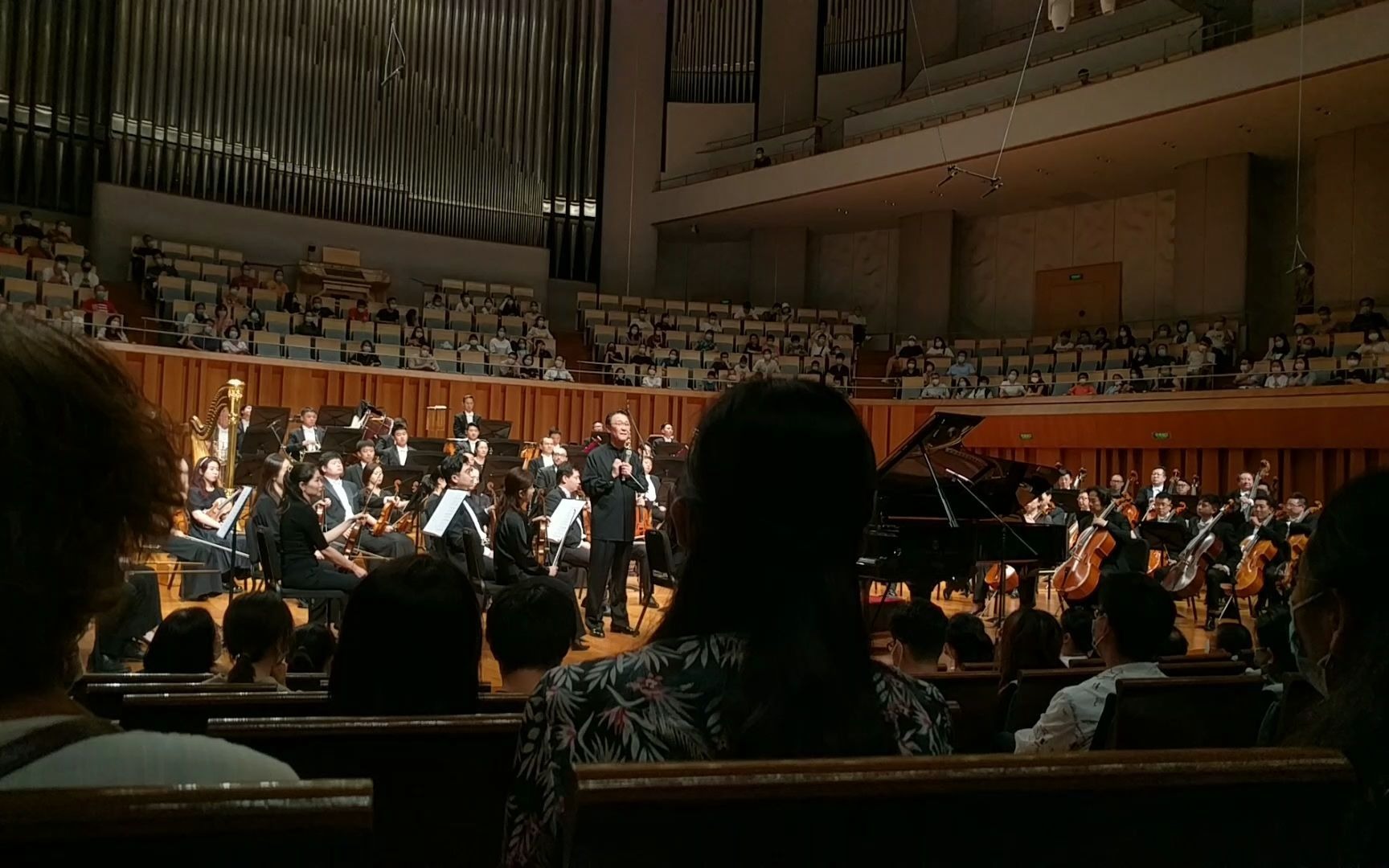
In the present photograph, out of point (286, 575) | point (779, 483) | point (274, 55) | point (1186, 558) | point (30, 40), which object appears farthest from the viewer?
point (274, 55)

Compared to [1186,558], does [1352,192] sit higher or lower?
higher

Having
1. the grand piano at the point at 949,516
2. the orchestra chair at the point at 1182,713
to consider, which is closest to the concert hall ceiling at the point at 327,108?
the grand piano at the point at 949,516

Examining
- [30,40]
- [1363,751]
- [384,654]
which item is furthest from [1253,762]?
[30,40]

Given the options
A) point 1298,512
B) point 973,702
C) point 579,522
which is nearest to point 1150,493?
point 1298,512

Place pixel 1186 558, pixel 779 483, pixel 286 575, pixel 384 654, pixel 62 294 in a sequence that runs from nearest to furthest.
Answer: pixel 779 483 → pixel 384 654 → pixel 286 575 → pixel 1186 558 → pixel 62 294

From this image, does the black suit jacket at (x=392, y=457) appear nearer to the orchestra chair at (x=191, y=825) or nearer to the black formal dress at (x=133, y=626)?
the black formal dress at (x=133, y=626)

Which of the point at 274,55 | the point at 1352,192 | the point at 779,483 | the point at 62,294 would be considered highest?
the point at 274,55

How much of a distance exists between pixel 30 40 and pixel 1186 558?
17.7 m

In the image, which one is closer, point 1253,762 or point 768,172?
point 1253,762

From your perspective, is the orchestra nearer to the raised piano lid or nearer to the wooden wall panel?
the raised piano lid

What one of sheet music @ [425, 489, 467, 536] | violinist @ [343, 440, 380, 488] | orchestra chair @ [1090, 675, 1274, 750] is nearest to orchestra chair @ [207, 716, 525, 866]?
orchestra chair @ [1090, 675, 1274, 750]

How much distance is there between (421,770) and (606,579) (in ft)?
18.5

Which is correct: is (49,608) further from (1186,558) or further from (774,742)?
(1186,558)

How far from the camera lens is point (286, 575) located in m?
5.82
